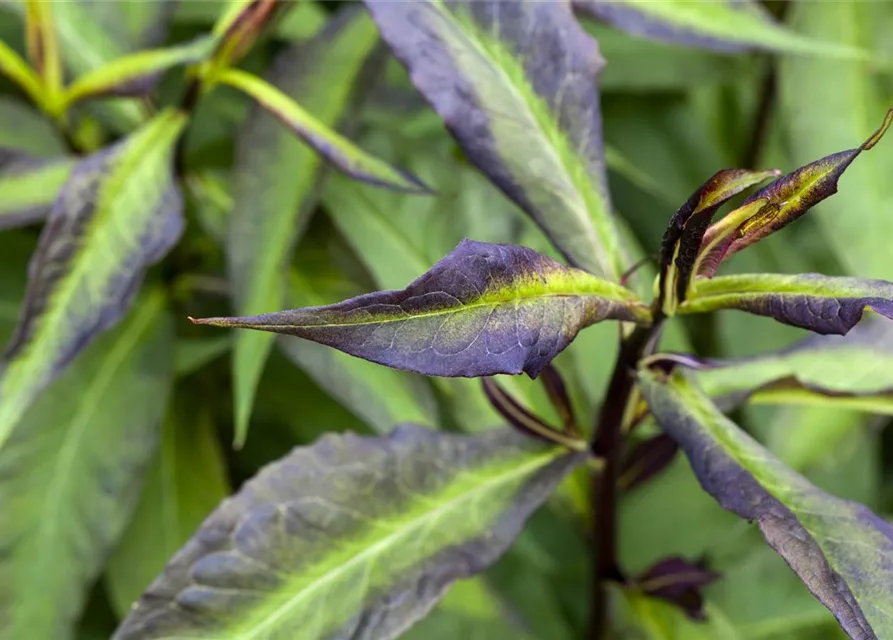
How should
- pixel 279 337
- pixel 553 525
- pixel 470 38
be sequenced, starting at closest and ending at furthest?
1. pixel 470 38
2. pixel 279 337
3. pixel 553 525

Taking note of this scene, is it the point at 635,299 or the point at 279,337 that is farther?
the point at 279,337

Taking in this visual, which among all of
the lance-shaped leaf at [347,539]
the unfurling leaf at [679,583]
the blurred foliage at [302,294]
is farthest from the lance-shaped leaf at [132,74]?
the unfurling leaf at [679,583]

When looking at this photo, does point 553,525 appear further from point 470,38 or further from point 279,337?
point 470,38

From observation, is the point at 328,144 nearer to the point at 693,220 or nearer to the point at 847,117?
the point at 693,220

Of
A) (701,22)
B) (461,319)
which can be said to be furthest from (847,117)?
(461,319)

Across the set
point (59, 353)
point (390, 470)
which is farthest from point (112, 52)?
point (390, 470)

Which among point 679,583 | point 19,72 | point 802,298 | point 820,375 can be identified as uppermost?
point 19,72

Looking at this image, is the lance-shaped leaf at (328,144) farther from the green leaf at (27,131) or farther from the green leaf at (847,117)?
the green leaf at (847,117)
